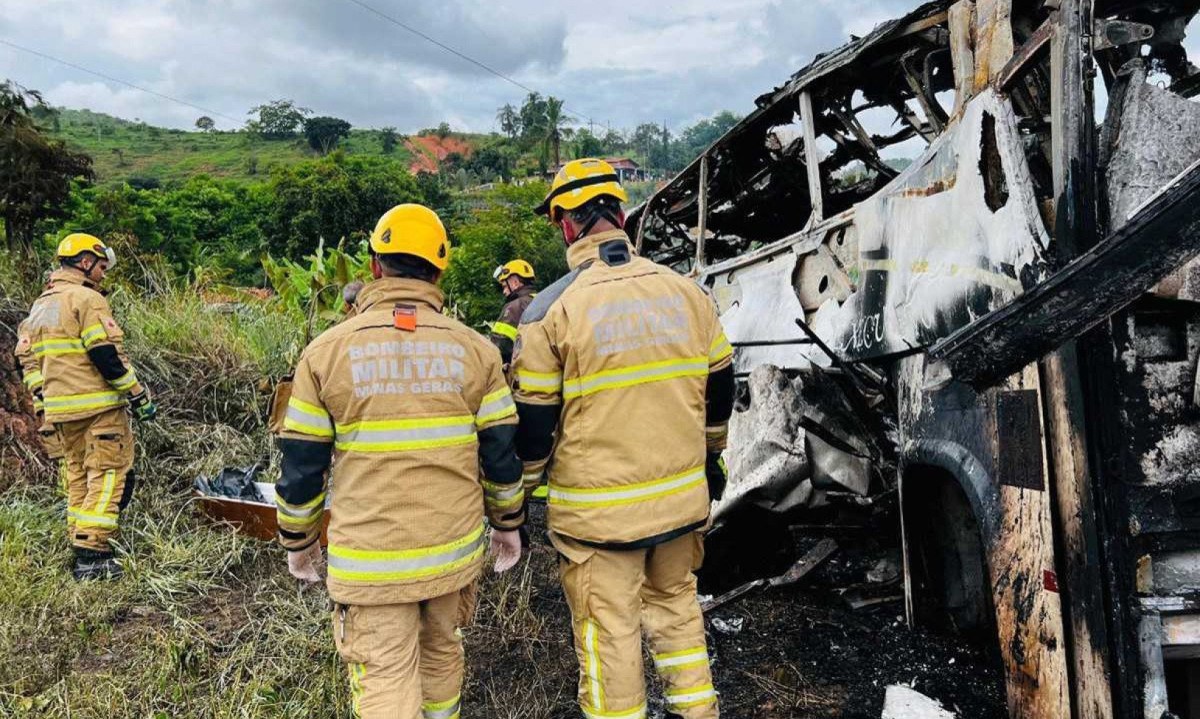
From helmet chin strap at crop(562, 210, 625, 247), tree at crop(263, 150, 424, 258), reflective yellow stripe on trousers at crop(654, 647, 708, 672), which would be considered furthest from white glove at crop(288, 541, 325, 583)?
tree at crop(263, 150, 424, 258)

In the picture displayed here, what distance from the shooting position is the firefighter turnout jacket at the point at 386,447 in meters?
1.99

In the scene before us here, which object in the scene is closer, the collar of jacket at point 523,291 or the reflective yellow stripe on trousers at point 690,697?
the reflective yellow stripe on trousers at point 690,697

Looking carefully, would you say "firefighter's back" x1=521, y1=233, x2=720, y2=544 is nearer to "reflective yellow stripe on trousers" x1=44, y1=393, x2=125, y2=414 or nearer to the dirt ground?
the dirt ground

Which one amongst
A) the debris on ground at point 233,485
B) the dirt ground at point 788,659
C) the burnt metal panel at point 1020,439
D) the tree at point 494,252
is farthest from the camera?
the tree at point 494,252

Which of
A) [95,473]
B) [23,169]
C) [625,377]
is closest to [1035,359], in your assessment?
[625,377]

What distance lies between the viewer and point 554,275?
23438 mm

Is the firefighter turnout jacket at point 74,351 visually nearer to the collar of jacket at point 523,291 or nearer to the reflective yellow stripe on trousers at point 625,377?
the collar of jacket at point 523,291

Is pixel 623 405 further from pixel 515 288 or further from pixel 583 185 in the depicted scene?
pixel 515 288

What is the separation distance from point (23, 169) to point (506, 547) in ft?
35.2

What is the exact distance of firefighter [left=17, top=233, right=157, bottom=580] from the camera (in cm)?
394

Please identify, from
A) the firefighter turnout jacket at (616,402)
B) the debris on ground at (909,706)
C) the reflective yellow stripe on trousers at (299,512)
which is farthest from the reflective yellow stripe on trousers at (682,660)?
the reflective yellow stripe on trousers at (299,512)

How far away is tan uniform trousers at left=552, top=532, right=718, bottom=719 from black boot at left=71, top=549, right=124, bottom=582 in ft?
9.80

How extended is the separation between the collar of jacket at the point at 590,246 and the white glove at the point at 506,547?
0.87 metres

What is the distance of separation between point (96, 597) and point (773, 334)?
3.52 meters
